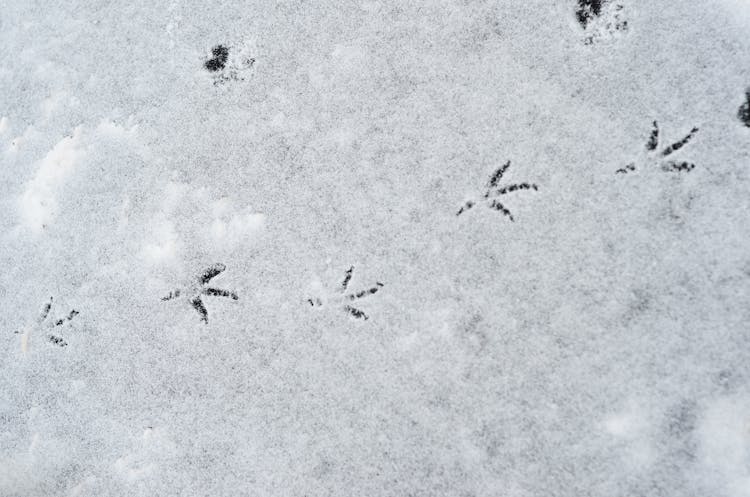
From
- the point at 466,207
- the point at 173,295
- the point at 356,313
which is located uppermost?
the point at 466,207

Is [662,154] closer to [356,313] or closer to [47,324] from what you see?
[356,313]

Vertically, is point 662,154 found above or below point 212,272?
above

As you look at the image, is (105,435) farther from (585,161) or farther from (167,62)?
(585,161)

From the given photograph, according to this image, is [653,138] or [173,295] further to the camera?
[173,295]

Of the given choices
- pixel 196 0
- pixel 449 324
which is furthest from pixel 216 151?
pixel 449 324

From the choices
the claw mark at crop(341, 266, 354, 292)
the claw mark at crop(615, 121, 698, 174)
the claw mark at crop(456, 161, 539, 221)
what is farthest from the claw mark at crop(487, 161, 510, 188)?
the claw mark at crop(341, 266, 354, 292)

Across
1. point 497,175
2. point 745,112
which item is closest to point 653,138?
point 745,112
